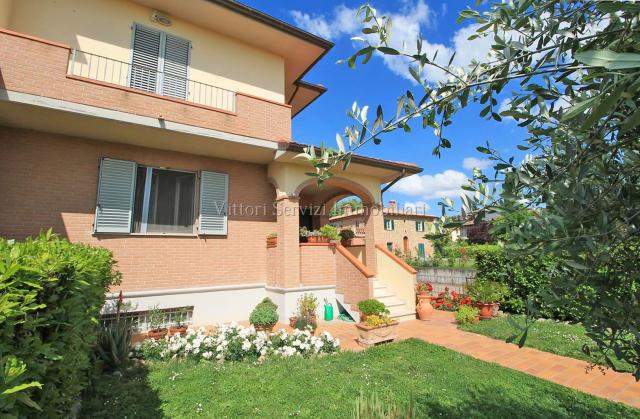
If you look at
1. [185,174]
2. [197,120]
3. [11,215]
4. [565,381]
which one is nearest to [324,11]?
[197,120]

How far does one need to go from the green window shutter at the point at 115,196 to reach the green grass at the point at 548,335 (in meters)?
8.34

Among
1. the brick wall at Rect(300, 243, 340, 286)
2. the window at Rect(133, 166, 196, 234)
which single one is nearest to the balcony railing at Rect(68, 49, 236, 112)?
the window at Rect(133, 166, 196, 234)

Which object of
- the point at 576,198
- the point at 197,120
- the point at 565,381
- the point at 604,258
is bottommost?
the point at 565,381

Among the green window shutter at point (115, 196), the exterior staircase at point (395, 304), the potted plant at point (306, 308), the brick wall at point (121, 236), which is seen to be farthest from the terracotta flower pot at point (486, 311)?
the green window shutter at point (115, 196)

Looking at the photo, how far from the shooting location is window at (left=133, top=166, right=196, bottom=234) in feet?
25.4

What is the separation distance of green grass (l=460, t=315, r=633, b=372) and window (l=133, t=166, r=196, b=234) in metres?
7.63

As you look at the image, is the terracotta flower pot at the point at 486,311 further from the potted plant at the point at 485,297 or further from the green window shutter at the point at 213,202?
the green window shutter at the point at 213,202

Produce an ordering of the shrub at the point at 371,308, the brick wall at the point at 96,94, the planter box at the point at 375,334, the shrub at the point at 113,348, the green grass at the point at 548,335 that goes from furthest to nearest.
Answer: the shrub at the point at 371,308 → the planter box at the point at 375,334 → the green grass at the point at 548,335 → the brick wall at the point at 96,94 → the shrub at the point at 113,348

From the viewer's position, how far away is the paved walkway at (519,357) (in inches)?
176

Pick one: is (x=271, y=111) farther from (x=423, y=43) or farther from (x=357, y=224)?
(x=357, y=224)

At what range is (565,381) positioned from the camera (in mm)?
4703

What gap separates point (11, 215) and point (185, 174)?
350cm

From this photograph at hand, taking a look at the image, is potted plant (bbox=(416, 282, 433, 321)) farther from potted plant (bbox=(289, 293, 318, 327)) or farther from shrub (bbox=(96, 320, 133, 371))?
shrub (bbox=(96, 320, 133, 371))

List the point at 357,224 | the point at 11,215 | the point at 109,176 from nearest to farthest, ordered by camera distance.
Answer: the point at 11,215 → the point at 109,176 → the point at 357,224
